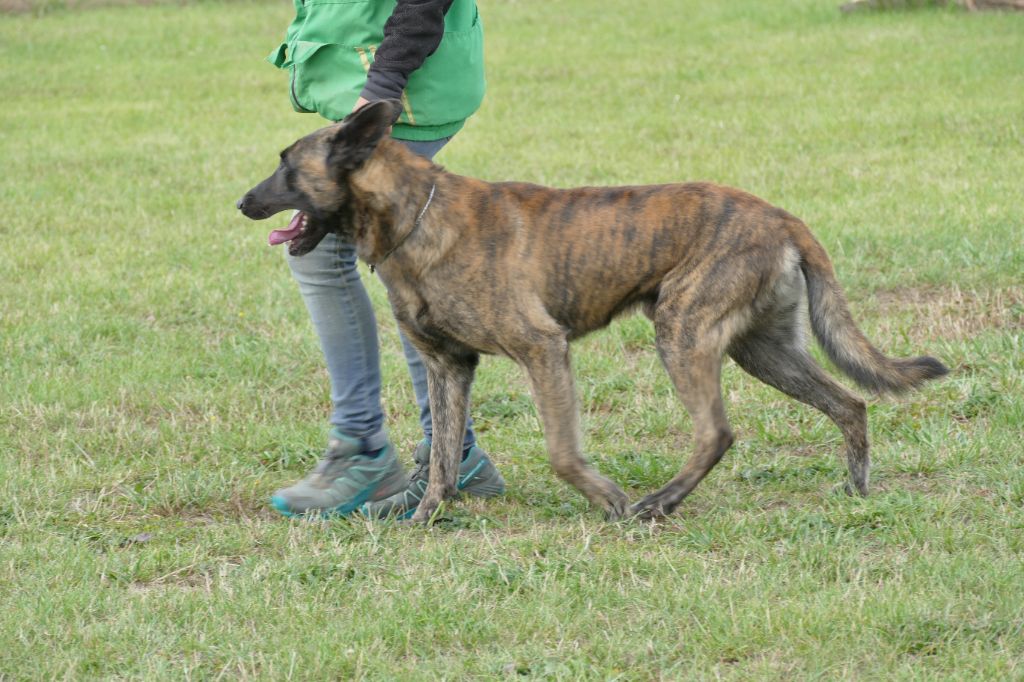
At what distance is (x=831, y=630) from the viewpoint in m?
3.71

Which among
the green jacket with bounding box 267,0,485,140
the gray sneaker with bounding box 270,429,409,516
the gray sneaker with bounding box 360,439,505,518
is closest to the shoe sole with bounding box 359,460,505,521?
the gray sneaker with bounding box 360,439,505,518

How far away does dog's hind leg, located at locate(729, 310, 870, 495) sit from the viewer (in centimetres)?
491

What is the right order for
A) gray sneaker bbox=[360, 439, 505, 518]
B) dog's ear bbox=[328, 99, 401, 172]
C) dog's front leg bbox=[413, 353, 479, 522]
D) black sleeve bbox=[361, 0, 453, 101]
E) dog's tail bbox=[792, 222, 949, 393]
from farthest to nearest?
gray sneaker bbox=[360, 439, 505, 518]
dog's front leg bbox=[413, 353, 479, 522]
dog's tail bbox=[792, 222, 949, 393]
black sleeve bbox=[361, 0, 453, 101]
dog's ear bbox=[328, 99, 401, 172]

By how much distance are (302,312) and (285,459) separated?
2007mm

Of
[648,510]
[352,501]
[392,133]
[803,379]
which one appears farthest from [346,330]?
[803,379]

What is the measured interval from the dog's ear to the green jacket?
35 cm

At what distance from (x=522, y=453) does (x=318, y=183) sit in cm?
165

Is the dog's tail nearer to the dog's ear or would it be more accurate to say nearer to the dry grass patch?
the dog's ear

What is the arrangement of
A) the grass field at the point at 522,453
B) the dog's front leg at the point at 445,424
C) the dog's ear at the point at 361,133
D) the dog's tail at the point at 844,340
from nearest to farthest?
the grass field at the point at 522,453, the dog's ear at the point at 361,133, the dog's tail at the point at 844,340, the dog's front leg at the point at 445,424

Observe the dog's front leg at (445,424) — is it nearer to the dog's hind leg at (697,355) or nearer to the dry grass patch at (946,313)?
the dog's hind leg at (697,355)

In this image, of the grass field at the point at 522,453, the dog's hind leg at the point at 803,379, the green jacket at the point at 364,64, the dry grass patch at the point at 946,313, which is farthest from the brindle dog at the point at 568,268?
the dry grass patch at the point at 946,313

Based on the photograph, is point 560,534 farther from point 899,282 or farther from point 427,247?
point 899,282

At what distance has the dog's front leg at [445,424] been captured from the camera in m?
4.89

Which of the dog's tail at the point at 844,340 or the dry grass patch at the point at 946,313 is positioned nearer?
the dog's tail at the point at 844,340
